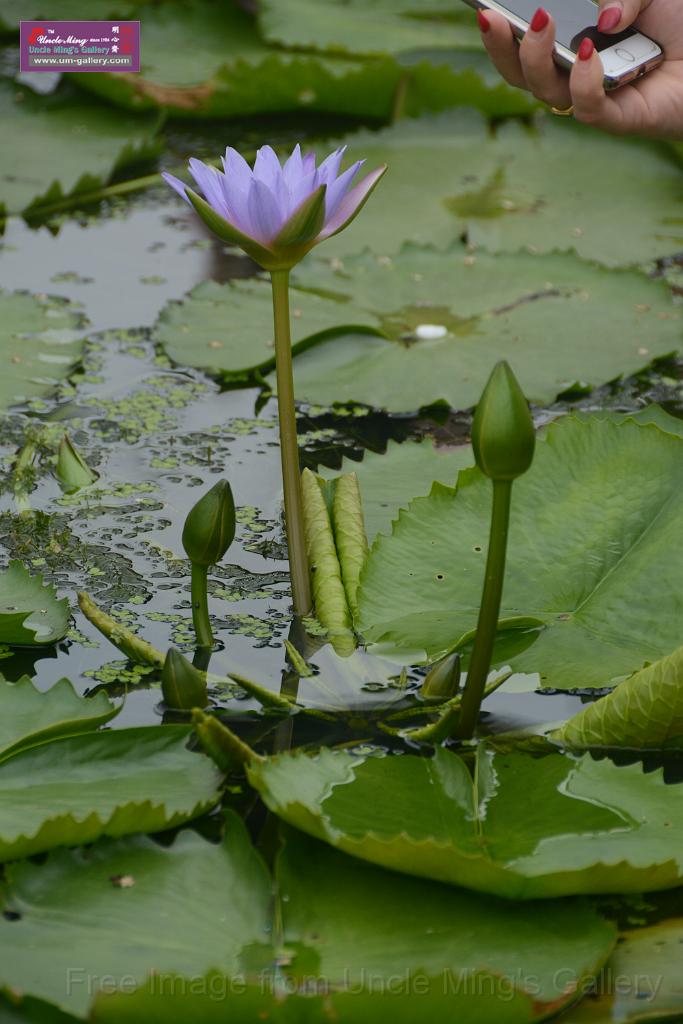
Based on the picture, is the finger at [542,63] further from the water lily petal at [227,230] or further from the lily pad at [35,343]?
the lily pad at [35,343]

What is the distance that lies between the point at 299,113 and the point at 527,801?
7.21ft

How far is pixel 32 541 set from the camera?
4.93 feet

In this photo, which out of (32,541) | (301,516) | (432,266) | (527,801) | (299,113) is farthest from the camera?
(299,113)

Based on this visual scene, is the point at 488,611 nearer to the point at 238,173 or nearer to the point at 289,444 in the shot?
the point at 289,444

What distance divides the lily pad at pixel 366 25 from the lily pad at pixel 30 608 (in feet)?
6.45

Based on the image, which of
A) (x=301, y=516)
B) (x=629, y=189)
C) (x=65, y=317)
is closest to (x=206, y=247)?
(x=65, y=317)

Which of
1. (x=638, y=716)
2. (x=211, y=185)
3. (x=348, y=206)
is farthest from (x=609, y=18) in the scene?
(x=638, y=716)

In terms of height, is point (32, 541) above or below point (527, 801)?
below

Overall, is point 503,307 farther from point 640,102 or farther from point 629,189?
point 629,189

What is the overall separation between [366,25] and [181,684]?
237cm

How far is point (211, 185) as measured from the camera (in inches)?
46.1

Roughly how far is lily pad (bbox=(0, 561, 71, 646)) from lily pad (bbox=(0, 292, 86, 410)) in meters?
0.49

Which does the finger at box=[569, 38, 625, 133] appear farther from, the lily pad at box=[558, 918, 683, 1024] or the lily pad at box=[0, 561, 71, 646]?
the lily pad at box=[558, 918, 683, 1024]

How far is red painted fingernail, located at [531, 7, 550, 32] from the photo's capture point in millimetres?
1386
